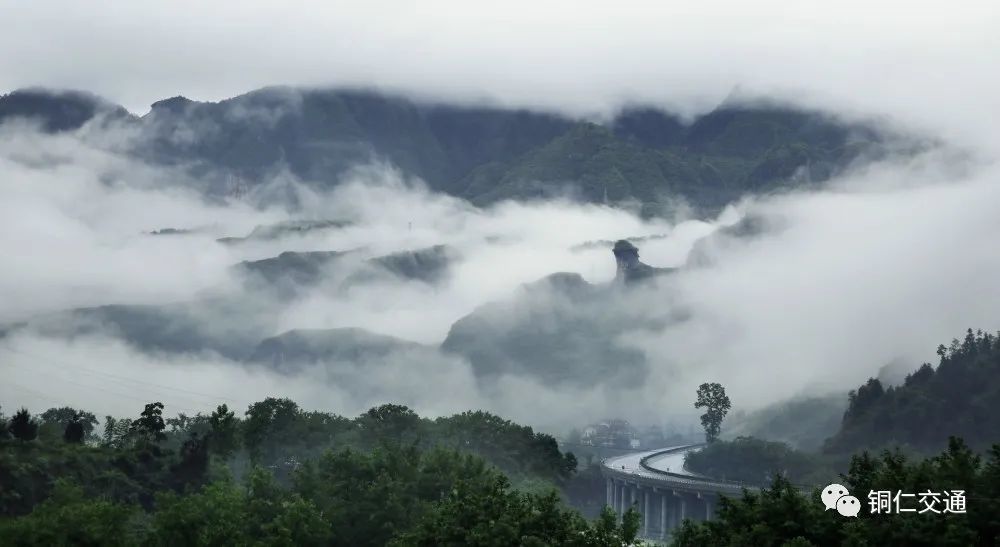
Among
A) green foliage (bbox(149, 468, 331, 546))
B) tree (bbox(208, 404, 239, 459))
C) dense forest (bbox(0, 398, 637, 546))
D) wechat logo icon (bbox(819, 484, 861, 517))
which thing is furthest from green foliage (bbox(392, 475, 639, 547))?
tree (bbox(208, 404, 239, 459))

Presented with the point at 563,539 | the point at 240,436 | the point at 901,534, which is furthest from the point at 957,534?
the point at 240,436

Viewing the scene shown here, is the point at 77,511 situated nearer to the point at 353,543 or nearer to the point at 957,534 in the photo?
the point at 353,543

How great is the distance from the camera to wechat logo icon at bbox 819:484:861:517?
77.2 m

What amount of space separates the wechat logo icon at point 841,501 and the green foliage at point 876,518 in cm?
42

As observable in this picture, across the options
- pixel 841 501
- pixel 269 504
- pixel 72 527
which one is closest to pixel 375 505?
pixel 269 504

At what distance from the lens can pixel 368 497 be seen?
118875mm

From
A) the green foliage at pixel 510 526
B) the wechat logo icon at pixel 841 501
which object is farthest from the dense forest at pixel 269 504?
the wechat logo icon at pixel 841 501

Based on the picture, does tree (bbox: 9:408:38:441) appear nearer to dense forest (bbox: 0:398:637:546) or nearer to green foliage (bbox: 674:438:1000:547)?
dense forest (bbox: 0:398:637:546)

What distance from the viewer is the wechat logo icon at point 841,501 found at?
77188 millimetres

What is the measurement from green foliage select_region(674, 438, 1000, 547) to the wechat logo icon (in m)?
0.42

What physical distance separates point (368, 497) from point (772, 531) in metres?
51.8

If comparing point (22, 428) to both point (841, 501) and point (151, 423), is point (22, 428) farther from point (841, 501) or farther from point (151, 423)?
point (841, 501)

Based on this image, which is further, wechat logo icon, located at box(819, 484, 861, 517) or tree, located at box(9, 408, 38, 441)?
tree, located at box(9, 408, 38, 441)

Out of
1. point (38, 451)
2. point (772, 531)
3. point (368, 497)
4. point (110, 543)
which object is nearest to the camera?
point (772, 531)
